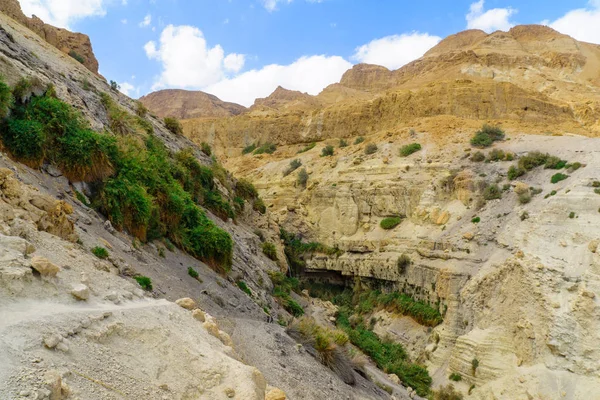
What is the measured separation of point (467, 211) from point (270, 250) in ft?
38.3

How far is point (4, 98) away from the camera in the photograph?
780 cm

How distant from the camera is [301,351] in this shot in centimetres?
761

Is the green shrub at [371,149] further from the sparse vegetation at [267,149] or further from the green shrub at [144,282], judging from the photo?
the green shrub at [144,282]

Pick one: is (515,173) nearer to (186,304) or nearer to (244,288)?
(244,288)

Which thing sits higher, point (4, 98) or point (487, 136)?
point (4, 98)

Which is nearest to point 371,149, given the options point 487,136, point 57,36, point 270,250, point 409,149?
point 409,149

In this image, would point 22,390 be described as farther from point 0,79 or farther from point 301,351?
point 0,79

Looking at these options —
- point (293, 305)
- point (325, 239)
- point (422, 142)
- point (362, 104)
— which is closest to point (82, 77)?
point (293, 305)

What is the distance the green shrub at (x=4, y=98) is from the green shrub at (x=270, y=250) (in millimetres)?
11934

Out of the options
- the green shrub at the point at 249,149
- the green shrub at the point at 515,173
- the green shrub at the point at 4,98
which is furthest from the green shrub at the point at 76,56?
the green shrub at the point at 249,149

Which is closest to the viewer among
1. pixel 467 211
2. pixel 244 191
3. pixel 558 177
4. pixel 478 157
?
pixel 558 177

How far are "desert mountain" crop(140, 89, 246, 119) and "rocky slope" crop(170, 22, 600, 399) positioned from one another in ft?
130

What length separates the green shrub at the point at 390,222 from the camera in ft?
88.7

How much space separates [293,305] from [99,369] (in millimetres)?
11194
